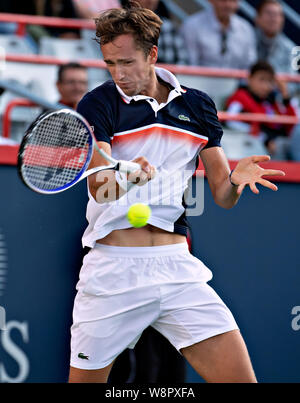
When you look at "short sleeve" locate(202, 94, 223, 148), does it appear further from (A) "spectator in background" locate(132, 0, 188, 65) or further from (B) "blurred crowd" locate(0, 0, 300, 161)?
(A) "spectator in background" locate(132, 0, 188, 65)

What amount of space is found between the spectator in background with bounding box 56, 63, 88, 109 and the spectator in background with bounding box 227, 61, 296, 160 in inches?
53.3

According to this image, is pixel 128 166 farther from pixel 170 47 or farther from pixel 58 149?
pixel 170 47

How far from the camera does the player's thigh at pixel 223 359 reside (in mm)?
2893

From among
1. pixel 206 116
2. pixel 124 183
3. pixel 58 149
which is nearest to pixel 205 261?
pixel 206 116

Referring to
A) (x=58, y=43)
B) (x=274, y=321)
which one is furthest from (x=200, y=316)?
(x=58, y=43)

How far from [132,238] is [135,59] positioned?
27.5 inches

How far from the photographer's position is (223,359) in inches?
114

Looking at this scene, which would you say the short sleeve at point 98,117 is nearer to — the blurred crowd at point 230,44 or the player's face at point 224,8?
the blurred crowd at point 230,44

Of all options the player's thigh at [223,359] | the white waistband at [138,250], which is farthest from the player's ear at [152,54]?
the player's thigh at [223,359]

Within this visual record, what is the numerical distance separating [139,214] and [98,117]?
42 centimetres

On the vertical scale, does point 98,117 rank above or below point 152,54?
below

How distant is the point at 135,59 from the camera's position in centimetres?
295

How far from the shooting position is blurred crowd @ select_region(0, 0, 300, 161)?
638 centimetres

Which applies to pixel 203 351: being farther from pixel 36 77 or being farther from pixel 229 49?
pixel 229 49
